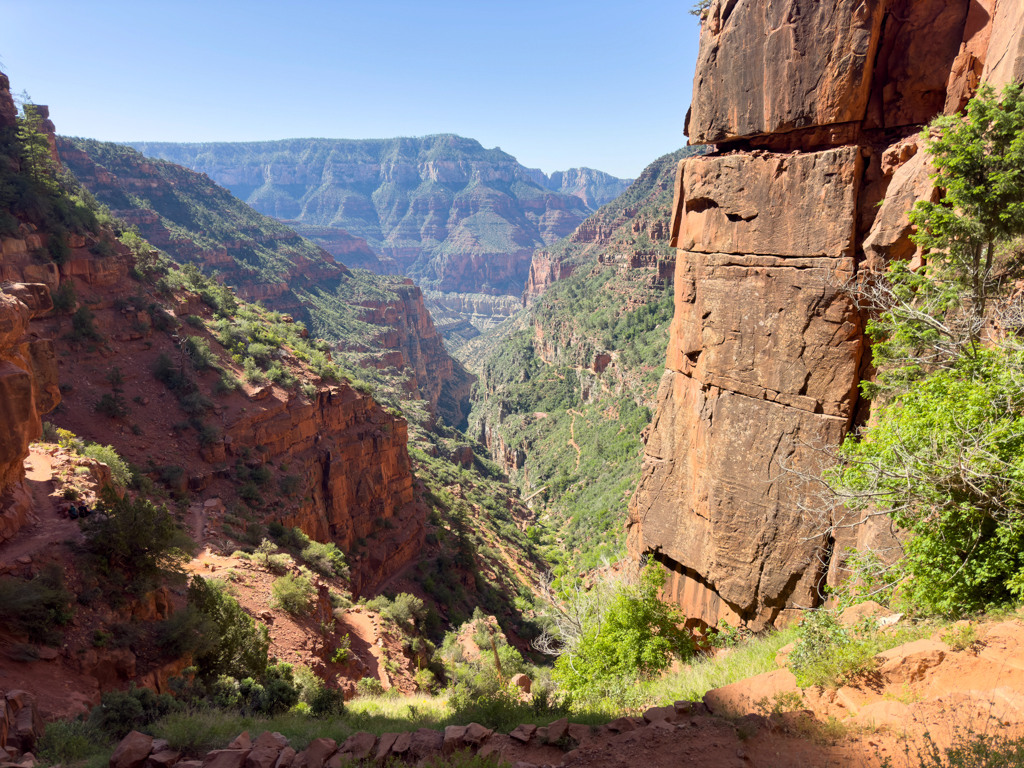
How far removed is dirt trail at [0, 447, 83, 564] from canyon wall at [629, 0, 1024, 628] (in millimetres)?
A: 16306

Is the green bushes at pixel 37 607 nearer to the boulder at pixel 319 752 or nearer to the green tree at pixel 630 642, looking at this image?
the boulder at pixel 319 752

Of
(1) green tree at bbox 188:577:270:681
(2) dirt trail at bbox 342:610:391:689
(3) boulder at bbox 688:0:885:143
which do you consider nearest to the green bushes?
(1) green tree at bbox 188:577:270:681

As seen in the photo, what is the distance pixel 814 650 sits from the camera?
8.20 meters

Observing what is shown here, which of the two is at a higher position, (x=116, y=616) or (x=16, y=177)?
(x=16, y=177)

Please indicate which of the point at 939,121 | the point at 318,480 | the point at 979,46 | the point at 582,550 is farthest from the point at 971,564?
the point at 582,550

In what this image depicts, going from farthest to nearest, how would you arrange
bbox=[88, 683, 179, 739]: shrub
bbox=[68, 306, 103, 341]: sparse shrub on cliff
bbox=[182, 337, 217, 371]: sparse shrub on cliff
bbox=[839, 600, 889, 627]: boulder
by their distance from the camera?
bbox=[182, 337, 217, 371]: sparse shrub on cliff < bbox=[68, 306, 103, 341]: sparse shrub on cliff < bbox=[839, 600, 889, 627]: boulder < bbox=[88, 683, 179, 739]: shrub

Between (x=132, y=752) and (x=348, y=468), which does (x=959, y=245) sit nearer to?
(x=132, y=752)

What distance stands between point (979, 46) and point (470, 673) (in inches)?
896

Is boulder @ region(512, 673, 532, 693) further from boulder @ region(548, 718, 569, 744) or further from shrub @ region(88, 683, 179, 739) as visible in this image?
shrub @ region(88, 683, 179, 739)

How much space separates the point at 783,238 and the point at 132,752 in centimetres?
1551

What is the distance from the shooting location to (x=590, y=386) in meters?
72.4

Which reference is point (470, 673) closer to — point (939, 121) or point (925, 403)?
point (925, 403)

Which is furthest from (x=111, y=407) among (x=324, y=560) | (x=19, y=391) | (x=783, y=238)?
(x=783, y=238)

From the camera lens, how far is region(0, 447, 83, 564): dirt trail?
11.7 meters
